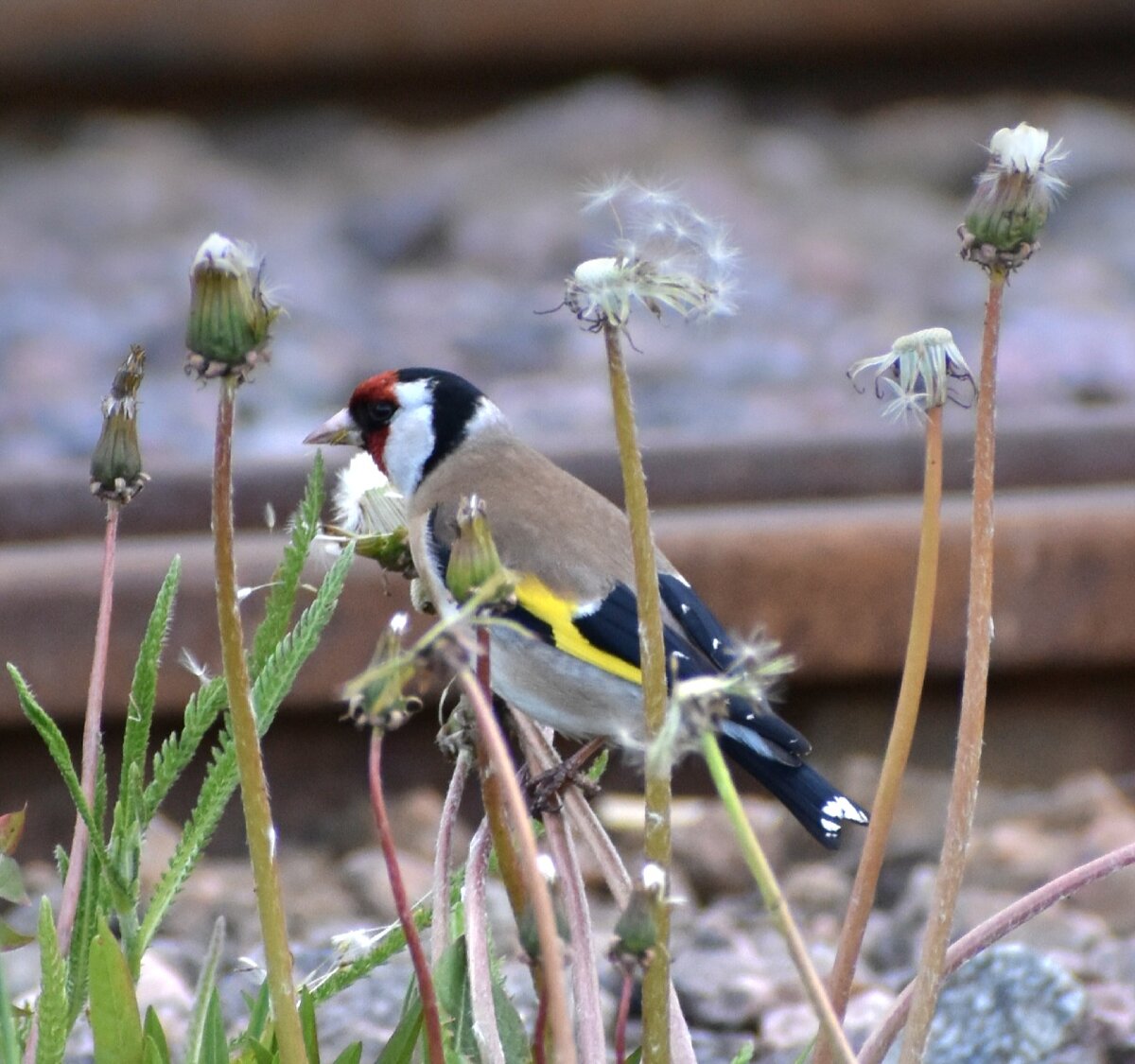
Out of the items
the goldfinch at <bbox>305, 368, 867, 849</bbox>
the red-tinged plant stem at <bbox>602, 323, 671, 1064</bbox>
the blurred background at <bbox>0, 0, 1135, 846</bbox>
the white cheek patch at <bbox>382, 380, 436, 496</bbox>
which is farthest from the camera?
the blurred background at <bbox>0, 0, 1135, 846</bbox>

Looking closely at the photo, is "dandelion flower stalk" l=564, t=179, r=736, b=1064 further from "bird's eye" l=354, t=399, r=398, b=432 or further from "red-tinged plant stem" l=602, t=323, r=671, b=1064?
"bird's eye" l=354, t=399, r=398, b=432

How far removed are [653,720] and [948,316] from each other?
6.69m

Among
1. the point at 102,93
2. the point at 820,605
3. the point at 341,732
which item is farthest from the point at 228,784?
the point at 102,93

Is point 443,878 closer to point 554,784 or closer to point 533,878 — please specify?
point 554,784

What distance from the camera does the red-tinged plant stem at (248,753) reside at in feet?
4.31

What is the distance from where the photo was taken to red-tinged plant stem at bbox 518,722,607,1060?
1.44m

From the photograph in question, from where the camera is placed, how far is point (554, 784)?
1798 millimetres

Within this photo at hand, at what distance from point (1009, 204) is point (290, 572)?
68cm

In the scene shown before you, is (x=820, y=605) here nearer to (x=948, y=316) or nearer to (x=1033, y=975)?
(x=1033, y=975)

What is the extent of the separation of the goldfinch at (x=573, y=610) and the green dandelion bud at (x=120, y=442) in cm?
45

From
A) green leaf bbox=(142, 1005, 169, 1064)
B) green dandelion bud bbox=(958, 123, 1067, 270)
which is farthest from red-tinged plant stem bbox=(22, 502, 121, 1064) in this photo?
green dandelion bud bbox=(958, 123, 1067, 270)

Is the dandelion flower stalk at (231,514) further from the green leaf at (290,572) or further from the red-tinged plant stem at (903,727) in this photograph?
the red-tinged plant stem at (903,727)

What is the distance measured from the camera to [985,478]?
1494 mm

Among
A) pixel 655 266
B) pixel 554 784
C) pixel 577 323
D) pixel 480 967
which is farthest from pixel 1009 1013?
pixel 577 323
